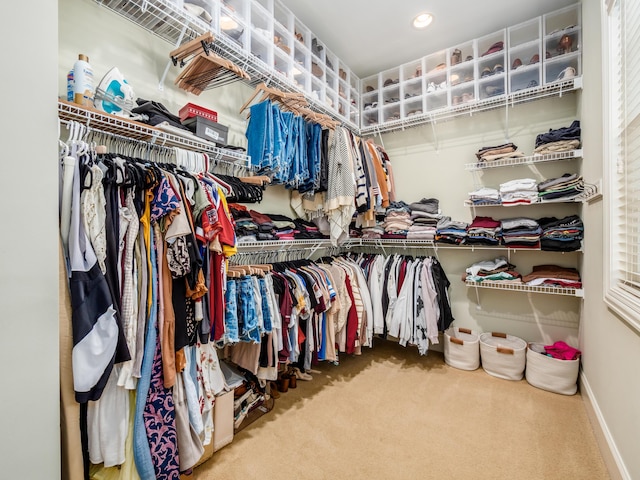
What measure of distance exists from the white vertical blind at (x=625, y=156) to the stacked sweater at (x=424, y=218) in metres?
1.36

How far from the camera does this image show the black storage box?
1.63 metres

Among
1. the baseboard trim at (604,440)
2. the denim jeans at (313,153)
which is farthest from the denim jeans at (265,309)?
the baseboard trim at (604,440)

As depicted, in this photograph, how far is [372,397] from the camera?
2.17 meters

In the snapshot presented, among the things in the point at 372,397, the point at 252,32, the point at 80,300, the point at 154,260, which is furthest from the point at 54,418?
the point at 252,32

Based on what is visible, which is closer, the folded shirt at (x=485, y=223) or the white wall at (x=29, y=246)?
the white wall at (x=29, y=246)

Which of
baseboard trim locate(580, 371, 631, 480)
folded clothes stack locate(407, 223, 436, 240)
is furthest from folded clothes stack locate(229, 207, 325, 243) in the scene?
baseboard trim locate(580, 371, 631, 480)

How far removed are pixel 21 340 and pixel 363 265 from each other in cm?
246

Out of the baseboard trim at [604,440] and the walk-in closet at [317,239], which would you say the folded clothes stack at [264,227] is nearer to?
the walk-in closet at [317,239]

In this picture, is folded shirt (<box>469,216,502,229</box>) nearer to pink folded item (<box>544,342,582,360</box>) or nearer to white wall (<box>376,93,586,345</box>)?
white wall (<box>376,93,586,345</box>)

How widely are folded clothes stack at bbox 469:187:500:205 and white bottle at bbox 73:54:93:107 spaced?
276cm

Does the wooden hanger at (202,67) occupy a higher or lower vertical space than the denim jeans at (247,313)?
higher

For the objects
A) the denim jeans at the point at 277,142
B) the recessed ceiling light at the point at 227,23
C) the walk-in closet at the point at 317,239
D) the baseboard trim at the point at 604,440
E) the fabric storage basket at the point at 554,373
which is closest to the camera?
the walk-in closet at the point at 317,239

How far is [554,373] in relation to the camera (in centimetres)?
220

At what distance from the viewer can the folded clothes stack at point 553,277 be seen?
88.9 inches
